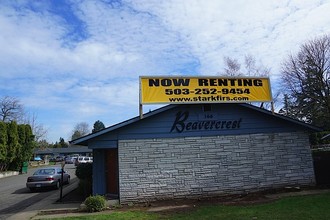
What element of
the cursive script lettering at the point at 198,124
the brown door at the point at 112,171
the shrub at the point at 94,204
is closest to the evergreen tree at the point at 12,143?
the brown door at the point at 112,171

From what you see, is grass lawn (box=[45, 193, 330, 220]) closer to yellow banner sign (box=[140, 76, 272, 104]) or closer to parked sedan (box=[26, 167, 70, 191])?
yellow banner sign (box=[140, 76, 272, 104])

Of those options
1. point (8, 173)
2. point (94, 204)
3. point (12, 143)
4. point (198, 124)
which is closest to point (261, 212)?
point (198, 124)

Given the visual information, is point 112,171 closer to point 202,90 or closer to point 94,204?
point 94,204

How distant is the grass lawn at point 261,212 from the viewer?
31.0 ft

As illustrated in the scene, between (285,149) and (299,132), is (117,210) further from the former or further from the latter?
(299,132)

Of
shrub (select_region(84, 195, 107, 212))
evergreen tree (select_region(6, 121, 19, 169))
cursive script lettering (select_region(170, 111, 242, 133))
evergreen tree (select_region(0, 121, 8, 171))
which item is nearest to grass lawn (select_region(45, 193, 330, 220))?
shrub (select_region(84, 195, 107, 212))

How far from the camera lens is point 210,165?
14.3 meters

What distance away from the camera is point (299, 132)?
1559 cm

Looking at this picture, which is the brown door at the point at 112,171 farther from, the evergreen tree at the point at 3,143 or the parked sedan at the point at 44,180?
the evergreen tree at the point at 3,143

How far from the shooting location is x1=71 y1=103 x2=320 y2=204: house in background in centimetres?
1369

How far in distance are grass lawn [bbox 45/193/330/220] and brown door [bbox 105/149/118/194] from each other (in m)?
2.64

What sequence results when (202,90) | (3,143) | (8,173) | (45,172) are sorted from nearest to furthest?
(202,90) < (45,172) < (3,143) < (8,173)

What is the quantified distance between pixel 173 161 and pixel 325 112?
24.7 m

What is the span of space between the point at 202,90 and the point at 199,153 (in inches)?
109
